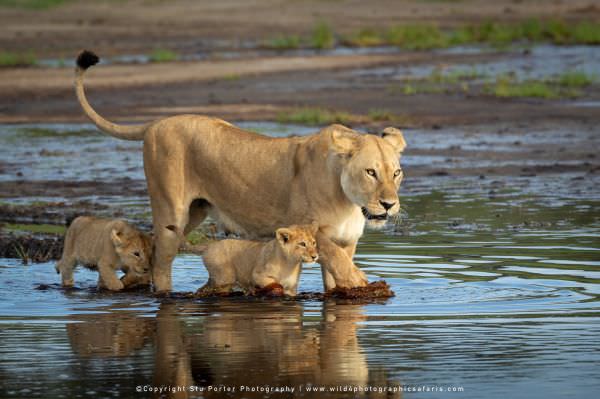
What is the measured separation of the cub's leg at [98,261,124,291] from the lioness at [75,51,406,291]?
252 millimetres

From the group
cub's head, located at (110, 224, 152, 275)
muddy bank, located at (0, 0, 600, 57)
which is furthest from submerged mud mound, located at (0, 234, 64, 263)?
muddy bank, located at (0, 0, 600, 57)

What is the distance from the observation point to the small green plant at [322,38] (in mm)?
31391

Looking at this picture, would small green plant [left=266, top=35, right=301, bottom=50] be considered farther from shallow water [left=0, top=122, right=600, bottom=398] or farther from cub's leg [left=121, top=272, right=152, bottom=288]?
cub's leg [left=121, top=272, right=152, bottom=288]

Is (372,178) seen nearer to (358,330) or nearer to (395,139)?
(395,139)

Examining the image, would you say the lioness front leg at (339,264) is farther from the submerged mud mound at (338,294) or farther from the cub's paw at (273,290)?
the cub's paw at (273,290)

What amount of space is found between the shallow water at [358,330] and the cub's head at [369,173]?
0.59 m

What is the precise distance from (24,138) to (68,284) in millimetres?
9506

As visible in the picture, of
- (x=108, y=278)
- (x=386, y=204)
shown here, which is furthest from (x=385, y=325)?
(x=108, y=278)

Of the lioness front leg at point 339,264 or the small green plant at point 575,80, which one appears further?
the small green plant at point 575,80

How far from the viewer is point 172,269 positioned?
33.6ft

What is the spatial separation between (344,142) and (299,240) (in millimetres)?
619

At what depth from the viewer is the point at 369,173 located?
7977 millimetres

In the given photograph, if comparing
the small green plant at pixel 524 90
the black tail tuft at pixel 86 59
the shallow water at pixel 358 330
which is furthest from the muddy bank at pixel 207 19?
the shallow water at pixel 358 330

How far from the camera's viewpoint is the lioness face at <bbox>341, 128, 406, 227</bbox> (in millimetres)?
7891
